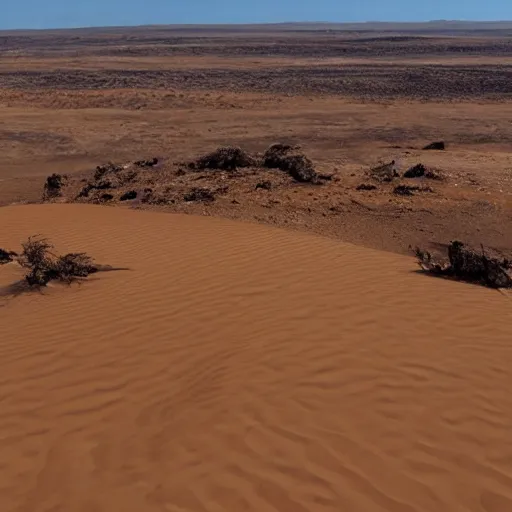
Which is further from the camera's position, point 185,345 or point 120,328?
point 120,328

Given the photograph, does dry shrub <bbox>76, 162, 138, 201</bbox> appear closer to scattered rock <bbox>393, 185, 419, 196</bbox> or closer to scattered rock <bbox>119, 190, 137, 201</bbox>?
scattered rock <bbox>119, 190, 137, 201</bbox>

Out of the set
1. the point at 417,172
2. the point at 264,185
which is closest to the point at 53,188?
the point at 264,185

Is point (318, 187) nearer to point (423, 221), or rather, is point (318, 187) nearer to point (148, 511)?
point (423, 221)

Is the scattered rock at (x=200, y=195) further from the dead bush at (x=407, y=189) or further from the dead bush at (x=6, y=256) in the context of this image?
the dead bush at (x=6, y=256)

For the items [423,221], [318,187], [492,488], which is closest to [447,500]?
[492,488]

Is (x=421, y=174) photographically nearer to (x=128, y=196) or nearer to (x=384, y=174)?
(x=384, y=174)

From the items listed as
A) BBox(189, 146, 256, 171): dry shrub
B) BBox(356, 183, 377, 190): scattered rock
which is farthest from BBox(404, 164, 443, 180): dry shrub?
BBox(189, 146, 256, 171): dry shrub
